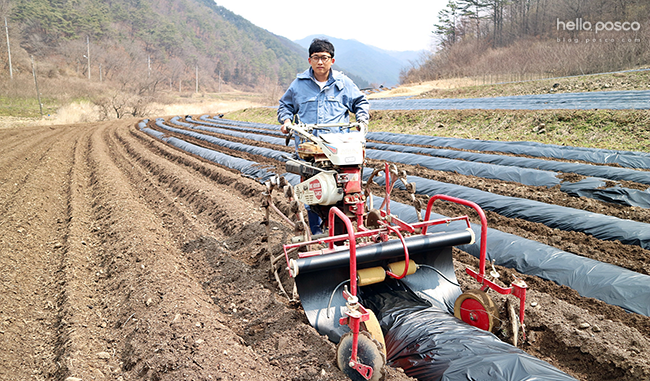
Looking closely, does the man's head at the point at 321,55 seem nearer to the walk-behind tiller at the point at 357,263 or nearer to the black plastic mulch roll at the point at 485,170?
the walk-behind tiller at the point at 357,263

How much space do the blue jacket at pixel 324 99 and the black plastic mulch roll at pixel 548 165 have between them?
5109 mm

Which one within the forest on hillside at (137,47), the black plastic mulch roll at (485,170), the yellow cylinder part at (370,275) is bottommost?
the yellow cylinder part at (370,275)

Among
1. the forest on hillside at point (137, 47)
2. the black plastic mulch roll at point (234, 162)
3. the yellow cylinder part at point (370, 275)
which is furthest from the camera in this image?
the forest on hillside at point (137, 47)

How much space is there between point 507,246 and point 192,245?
3773mm

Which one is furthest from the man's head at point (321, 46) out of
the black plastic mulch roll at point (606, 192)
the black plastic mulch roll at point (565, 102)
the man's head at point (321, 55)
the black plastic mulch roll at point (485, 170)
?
the black plastic mulch roll at point (565, 102)

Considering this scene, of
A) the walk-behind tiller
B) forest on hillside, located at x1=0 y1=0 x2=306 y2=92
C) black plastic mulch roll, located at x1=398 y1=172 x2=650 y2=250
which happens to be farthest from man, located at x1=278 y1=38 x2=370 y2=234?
forest on hillside, located at x1=0 y1=0 x2=306 y2=92

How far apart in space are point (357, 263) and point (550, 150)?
7749 millimetres

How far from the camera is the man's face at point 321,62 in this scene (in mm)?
3669

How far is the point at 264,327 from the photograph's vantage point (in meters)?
3.24

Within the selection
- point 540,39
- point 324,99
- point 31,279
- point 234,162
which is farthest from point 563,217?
point 540,39

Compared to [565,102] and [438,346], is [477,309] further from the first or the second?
[565,102]

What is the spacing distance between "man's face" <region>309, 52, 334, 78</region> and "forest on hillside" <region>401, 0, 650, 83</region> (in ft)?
75.6

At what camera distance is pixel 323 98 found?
3.88 meters

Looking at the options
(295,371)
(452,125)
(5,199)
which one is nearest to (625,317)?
(295,371)
